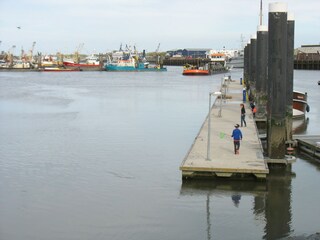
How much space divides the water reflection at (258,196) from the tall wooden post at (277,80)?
68.7 inches

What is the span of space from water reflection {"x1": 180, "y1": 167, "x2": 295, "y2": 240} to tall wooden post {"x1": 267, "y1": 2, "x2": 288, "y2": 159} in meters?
1.74

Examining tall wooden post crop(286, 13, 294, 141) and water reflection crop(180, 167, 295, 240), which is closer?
water reflection crop(180, 167, 295, 240)

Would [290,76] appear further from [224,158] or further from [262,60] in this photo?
[262,60]

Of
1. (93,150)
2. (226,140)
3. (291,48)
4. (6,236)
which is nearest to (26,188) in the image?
(6,236)

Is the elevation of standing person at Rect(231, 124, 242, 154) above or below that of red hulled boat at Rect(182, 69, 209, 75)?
below

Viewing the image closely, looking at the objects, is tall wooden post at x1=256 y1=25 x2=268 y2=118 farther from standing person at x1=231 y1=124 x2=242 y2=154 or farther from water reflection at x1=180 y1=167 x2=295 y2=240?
water reflection at x1=180 y1=167 x2=295 y2=240

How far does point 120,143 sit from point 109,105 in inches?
1033

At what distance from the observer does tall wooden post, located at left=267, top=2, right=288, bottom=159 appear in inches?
960

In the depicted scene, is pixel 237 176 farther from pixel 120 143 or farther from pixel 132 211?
pixel 120 143

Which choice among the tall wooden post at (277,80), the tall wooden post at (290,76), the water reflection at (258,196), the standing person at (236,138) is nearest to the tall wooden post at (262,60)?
the tall wooden post at (290,76)

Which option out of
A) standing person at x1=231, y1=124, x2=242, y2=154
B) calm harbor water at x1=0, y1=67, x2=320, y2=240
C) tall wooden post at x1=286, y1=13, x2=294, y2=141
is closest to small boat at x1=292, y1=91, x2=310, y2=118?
calm harbor water at x1=0, y1=67, x2=320, y2=240

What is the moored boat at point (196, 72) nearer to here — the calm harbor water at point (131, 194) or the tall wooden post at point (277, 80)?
the calm harbor water at point (131, 194)

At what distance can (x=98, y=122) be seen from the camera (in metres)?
42.7

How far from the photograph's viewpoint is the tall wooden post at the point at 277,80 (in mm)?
24375
